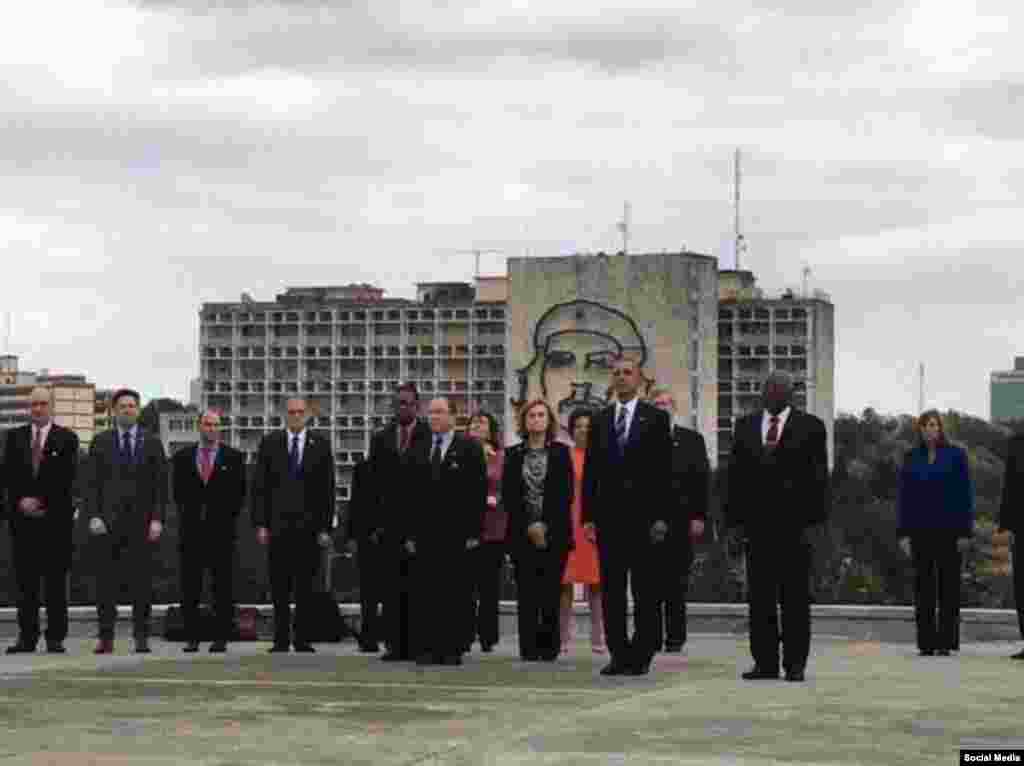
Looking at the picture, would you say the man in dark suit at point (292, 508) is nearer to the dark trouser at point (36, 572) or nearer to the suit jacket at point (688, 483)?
the dark trouser at point (36, 572)

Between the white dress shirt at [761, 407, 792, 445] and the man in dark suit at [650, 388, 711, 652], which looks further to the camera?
the man in dark suit at [650, 388, 711, 652]

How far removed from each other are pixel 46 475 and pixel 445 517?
3.19 metres

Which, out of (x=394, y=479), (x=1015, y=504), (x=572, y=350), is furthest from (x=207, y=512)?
(x=572, y=350)

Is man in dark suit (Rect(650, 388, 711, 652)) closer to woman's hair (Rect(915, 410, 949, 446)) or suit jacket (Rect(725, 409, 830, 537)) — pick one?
woman's hair (Rect(915, 410, 949, 446))

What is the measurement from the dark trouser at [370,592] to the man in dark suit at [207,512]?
93cm

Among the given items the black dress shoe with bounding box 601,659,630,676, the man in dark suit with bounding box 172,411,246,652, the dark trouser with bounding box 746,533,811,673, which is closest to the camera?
the dark trouser with bounding box 746,533,811,673

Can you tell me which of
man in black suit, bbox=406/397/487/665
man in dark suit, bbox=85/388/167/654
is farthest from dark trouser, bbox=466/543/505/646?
man in dark suit, bbox=85/388/167/654

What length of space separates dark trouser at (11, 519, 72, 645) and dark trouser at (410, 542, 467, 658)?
280cm

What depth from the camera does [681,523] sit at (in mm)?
17516

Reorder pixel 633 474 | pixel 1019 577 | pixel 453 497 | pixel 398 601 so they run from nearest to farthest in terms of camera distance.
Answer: pixel 633 474 → pixel 453 497 → pixel 398 601 → pixel 1019 577

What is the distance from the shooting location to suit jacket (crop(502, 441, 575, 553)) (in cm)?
1630

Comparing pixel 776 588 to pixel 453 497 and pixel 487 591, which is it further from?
pixel 487 591

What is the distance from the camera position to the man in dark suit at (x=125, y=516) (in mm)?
17203

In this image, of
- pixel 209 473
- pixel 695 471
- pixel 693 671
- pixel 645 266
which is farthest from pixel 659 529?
pixel 645 266
